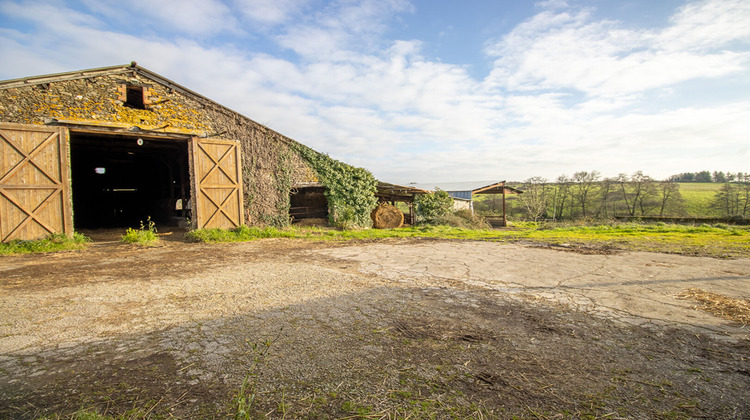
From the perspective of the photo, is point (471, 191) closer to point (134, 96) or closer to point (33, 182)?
point (134, 96)

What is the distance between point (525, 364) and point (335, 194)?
12435 millimetres

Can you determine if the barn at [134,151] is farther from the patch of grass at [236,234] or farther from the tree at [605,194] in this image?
the tree at [605,194]

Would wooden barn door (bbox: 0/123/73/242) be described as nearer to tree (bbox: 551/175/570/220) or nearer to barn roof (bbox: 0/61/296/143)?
barn roof (bbox: 0/61/296/143)

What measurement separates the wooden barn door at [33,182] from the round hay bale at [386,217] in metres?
10.9

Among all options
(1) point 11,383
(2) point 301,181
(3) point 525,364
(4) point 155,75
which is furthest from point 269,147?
(3) point 525,364

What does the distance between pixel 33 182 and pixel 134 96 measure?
3601 mm

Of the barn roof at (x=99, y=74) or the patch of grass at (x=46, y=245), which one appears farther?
the barn roof at (x=99, y=74)

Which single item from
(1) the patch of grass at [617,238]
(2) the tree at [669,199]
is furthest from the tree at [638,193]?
(1) the patch of grass at [617,238]

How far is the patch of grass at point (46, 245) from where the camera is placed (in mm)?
7625

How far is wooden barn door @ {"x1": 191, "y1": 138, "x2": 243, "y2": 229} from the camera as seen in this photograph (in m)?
10.4

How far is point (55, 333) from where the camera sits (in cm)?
285

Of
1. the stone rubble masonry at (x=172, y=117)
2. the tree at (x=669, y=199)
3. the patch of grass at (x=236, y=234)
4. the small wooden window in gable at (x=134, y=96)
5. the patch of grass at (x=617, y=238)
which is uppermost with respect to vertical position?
the small wooden window in gable at (x=134, y=96)

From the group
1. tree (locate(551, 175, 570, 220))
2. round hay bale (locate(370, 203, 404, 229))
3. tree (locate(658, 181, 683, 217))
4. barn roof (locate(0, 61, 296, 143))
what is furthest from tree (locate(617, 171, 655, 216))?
barn roof (locate(0, 61, 296, 143))

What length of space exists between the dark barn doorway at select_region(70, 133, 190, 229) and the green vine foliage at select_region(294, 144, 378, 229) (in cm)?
546
